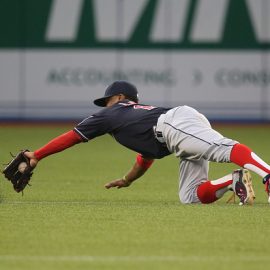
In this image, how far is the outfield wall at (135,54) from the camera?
2106 centimetres

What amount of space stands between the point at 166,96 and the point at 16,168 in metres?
12.3

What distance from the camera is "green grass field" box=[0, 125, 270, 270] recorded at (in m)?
6.14

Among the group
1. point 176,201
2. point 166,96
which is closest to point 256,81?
point 166,96

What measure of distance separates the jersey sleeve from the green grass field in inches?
23.9

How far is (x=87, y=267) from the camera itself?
5.91 metres

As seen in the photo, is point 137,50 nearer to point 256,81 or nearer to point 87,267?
point 256,81

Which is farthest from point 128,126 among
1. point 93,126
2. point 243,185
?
point 243,185

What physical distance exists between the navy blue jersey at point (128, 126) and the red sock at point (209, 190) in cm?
44

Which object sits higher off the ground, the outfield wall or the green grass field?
the green grass field

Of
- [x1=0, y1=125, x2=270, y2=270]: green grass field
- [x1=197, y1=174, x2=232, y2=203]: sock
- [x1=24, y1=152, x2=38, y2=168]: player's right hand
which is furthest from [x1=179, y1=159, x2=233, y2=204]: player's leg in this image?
[x1=24, y1=152, x2=38, y2=168]: player's right hand

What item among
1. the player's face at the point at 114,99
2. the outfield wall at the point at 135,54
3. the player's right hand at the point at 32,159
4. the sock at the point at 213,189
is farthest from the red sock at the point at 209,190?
the outfield wall at the point at 135,54

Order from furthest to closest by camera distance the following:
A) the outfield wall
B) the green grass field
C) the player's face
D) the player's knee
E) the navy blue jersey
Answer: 1. the outfield wall
2. the player's face
3. the player's knee
4. the navy blue jersey
5. the green grass field

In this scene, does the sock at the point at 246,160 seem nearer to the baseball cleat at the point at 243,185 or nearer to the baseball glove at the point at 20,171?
the baseball cleat at the point at 243,185

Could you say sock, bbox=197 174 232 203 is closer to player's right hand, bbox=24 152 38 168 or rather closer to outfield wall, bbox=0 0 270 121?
player's right hand, bbox=24 152 38 168
